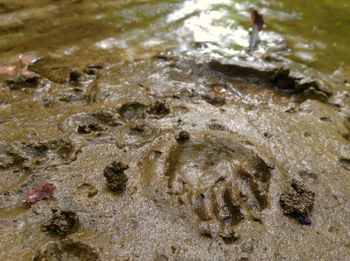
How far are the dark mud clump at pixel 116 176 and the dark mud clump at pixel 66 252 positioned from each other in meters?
0.52

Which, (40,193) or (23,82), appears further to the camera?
(23,82)

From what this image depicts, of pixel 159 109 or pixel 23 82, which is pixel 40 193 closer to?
pixel 159 109

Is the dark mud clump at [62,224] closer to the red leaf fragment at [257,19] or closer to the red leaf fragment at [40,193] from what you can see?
the red leaf fragment at [40,193]

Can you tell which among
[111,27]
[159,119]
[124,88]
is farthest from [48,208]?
[111,27]

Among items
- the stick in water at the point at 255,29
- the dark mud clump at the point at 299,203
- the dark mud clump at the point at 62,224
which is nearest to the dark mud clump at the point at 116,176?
the dark mud clump at the point at 62,224

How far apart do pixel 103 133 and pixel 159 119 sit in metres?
0.52

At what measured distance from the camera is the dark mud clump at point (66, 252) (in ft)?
8.27

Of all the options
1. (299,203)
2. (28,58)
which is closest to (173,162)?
(299,203)

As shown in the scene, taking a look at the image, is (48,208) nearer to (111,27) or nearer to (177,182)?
(177,182)

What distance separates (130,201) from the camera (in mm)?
2967

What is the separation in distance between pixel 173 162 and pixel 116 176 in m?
0.50

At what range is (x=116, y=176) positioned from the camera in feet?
10.1

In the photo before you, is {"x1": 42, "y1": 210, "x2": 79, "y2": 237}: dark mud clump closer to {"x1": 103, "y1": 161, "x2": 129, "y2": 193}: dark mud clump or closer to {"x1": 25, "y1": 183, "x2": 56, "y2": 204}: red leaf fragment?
{"x1": 25, "y1": 183, "x2": 56, "y2": 204}: red leaf fragment

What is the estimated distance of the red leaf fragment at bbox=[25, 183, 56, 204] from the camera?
2898mm
